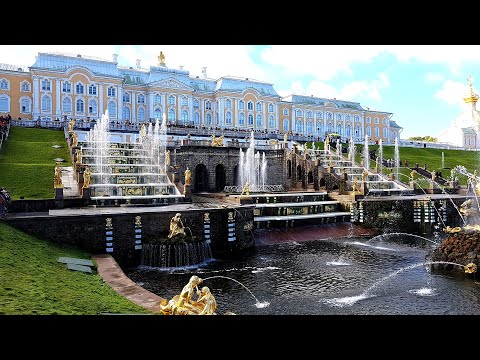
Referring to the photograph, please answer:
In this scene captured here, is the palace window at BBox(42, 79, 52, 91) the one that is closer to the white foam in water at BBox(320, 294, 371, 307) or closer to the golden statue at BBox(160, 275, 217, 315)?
the white foam in water at BBox(320, 294, 371, 307)

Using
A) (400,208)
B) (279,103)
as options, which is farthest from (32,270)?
(279,103)

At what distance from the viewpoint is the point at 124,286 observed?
10531mm

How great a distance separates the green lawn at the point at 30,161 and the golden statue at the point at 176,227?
9.06 meters

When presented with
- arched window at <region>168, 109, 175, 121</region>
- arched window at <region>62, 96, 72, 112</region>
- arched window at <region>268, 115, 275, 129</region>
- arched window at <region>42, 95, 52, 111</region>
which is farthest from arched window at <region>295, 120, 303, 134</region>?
arched window at <region>42, 95, 52, 111</region>

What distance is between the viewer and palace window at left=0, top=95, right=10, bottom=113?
1962 inches

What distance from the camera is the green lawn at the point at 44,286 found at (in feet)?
24.7

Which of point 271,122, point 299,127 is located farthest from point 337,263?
point 299,127

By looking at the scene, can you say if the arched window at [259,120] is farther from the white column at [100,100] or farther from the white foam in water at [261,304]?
the white foam in water at [261,304]

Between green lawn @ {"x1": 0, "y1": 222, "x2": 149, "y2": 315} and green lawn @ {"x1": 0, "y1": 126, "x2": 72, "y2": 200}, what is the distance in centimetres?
911

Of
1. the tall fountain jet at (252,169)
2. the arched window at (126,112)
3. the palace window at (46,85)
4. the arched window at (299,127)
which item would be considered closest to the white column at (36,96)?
the palace window at (46,85)

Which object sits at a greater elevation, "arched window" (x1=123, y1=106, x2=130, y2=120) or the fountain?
"arched window" (x1=123, y1=106, x2=130, y2=120)
